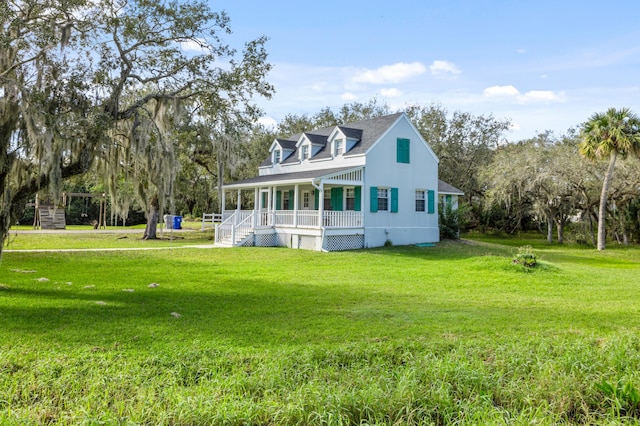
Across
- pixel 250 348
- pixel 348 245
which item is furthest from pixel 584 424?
pixel 348 245

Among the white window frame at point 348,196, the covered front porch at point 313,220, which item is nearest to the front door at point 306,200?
the covered front porch at point 313,220

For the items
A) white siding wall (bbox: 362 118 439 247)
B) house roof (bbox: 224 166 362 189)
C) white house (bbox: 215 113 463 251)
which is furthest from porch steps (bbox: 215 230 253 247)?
white siding wall (bbox: 362 118 439 247)

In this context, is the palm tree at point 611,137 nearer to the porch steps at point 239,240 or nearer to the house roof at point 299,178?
the house roof at point 299,178

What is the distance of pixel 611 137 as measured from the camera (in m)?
22.4

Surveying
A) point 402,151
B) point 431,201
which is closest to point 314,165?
point 402,151

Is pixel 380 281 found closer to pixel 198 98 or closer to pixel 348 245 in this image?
pixel 198 98

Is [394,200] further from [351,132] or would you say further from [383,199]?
[351,132]

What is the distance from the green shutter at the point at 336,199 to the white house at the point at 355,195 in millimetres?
47

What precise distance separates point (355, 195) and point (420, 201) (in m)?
4.01

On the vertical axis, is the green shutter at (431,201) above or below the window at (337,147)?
below

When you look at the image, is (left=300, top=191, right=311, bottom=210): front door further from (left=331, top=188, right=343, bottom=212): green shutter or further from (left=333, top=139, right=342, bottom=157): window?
(left=333, top=139, right=342, bottom=157): window

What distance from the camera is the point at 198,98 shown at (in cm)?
1108

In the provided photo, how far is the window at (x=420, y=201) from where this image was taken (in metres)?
23.0

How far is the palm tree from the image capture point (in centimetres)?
2202
